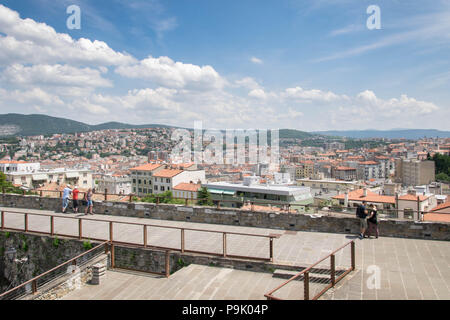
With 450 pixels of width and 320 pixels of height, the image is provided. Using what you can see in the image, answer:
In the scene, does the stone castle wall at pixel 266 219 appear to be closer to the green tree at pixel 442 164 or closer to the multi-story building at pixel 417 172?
the multi-story building at pixel 417 172

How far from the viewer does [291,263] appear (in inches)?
285

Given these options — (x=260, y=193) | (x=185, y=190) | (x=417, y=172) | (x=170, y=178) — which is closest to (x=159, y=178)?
(x=170, y=178)

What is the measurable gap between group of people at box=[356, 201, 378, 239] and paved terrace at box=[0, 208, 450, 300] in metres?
0.27

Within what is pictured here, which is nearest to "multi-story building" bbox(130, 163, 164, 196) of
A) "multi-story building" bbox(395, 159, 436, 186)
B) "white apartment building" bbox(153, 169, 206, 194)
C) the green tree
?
"white apartment building" bbox(153, 169, 206, 194)

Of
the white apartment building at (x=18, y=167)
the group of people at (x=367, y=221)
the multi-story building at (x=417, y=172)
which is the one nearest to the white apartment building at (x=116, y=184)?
the white apartment building at (x=18, y=167)

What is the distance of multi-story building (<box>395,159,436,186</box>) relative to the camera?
100812 millimetres

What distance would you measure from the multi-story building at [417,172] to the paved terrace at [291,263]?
105 metres

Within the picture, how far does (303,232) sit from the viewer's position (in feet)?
33.2

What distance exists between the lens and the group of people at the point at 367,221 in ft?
30.3

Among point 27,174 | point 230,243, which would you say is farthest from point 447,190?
point 27,174

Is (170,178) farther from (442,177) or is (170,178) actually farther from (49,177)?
(442,177)

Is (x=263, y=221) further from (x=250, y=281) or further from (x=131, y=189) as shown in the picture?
(x=131, y=189)

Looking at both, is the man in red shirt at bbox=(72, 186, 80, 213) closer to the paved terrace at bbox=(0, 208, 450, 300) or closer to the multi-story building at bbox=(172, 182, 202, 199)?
the paved terrace at bbox=(0, 208, 450, 300)
